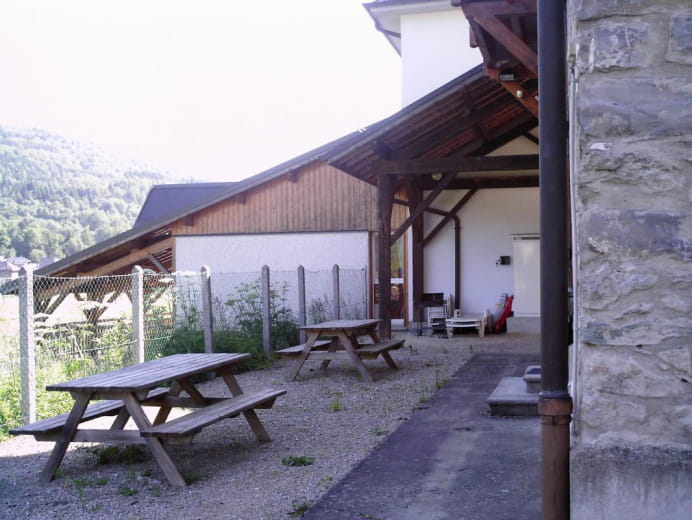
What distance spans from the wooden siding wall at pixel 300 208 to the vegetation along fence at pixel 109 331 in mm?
2301

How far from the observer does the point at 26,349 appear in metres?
7.24

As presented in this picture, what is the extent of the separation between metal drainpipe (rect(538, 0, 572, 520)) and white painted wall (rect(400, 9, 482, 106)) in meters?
17.6

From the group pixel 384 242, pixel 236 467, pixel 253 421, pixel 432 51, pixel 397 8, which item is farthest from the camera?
pixel 432 51

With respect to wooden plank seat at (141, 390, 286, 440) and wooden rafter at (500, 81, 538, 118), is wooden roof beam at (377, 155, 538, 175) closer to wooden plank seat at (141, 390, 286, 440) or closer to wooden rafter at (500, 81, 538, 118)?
wooden rafter at (500, 81, 538, 118)

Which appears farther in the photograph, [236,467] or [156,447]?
[236,467]

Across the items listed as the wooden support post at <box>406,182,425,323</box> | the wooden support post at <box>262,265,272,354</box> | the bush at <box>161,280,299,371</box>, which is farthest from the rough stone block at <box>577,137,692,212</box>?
the wooden support post at <box>406,182,425,323</box>

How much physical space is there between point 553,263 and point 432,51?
18282 millimetres

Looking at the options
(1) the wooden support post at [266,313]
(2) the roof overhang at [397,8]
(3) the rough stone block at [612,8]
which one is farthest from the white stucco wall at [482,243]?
(3) the rough stone block at [612,8]

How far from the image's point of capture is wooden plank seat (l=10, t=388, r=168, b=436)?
5527mm

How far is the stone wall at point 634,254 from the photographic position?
291 centimetres

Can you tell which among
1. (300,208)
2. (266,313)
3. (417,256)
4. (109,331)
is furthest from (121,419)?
(417,256)

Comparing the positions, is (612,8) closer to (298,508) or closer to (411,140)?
(298,508)

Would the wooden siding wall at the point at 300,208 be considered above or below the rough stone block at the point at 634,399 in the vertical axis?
above

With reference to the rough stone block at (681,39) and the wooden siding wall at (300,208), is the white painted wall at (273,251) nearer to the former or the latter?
the wooden siding wall at (300,208)
